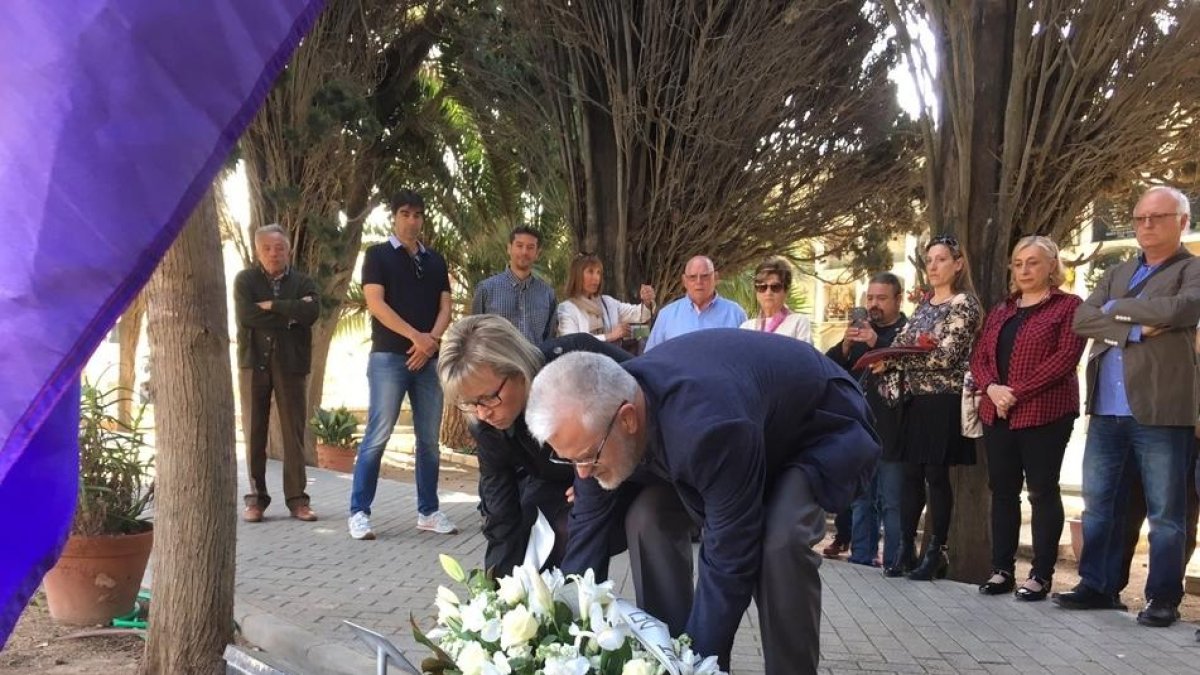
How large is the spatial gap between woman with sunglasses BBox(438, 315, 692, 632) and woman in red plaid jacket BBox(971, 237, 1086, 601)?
236 centimetres

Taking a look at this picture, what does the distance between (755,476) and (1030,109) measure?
417 centimetres

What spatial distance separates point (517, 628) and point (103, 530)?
10.8 feet

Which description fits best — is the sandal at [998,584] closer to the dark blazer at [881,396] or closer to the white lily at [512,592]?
the dark blazer at [881,396]

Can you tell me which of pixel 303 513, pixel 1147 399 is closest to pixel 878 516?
pixel 1147 399

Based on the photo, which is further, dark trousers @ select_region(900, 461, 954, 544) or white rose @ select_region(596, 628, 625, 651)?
dark trousers @ select_region(900, 461, 954, 544)

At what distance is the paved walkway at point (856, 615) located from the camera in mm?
3928

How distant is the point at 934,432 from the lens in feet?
16.8

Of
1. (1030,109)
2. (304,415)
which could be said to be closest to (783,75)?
(1030,109)

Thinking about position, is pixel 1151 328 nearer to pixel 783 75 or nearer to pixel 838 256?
pixel 783 75

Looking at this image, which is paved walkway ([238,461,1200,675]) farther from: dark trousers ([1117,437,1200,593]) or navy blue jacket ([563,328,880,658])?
navy blue jacket ([563,328,880,658])

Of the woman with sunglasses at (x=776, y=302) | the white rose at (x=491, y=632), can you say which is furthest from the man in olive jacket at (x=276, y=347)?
the white rose at (x=491, y=632)

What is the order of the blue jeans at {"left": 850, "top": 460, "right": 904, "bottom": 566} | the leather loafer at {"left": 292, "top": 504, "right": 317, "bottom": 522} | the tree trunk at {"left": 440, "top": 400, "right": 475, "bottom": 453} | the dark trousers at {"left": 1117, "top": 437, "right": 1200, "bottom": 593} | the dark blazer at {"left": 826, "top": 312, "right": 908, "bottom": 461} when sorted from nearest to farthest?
the dark trousers at {"left": 1117, "top": 437, "right": 1200, "bottom": 593}
the dark blazer at {"left": 826, "top": 312, "right": 908, "bottom": 461}
the blue jeans at {"left": 850, "top": 460, "right": 904, "bottom": 566}
the leather loafer at {"left": 292, "top": 504, "right": 317, "bottom": 522}
the tree trunk at {"left": 440, "top": 400, "right": 475, "bottom": 453}

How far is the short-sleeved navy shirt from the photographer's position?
236 inches

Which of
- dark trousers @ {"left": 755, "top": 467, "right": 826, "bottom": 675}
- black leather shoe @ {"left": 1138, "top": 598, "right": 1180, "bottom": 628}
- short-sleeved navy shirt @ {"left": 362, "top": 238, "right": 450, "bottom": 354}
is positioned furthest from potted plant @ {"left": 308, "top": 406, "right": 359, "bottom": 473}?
dark trousers @ {"left": 755, "top": 467, "right": 826, "bottom": 675}
